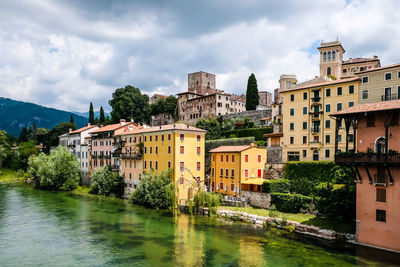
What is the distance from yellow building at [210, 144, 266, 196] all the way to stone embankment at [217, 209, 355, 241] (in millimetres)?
5506

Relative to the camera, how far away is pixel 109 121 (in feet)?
279

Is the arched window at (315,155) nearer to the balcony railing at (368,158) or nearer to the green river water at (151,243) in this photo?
the green river water at (151,243)

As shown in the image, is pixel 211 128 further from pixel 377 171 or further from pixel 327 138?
pixel 377 171

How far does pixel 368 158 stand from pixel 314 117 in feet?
56.9

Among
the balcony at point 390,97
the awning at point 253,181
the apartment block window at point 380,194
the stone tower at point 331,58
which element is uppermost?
the stone tower at point 331,58

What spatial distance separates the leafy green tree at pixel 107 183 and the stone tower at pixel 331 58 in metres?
45.9

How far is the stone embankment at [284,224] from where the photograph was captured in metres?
25.8

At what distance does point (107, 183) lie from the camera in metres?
49.8

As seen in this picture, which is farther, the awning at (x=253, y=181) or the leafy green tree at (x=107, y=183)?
the leafy green tree at (x=107, y=183)

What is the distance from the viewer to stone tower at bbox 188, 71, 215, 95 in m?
104

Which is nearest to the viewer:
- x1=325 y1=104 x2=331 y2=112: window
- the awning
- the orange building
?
the orange building

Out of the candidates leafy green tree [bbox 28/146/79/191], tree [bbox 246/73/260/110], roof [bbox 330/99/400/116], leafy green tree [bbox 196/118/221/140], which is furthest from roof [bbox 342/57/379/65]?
leafy green tree [bbox 28/146/79/191]

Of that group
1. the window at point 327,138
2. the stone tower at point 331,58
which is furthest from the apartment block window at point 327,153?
the stone tower at point 331,58

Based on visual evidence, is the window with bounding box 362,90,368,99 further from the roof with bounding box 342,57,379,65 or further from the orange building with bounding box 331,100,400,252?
the roof with bounding box 342,57,379,65
